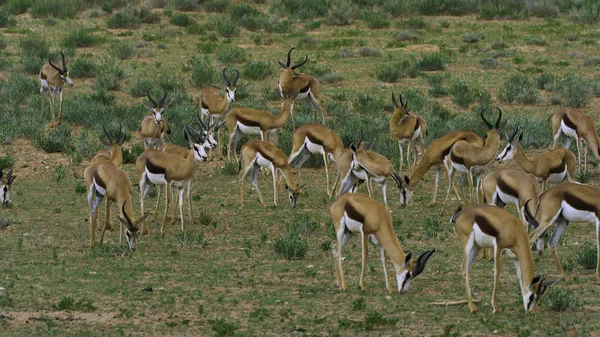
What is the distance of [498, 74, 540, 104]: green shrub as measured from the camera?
21.6 meters

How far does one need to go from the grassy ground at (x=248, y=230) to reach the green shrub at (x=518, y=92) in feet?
0.49

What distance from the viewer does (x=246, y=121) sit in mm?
17094

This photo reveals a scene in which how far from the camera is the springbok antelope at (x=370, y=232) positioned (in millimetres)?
9836

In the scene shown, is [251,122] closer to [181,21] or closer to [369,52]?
[369,52]

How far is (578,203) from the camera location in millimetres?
10406

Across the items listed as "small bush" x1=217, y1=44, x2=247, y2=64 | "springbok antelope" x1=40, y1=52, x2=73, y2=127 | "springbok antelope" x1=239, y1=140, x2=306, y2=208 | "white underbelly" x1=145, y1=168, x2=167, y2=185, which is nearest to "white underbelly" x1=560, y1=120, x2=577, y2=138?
"springbok antelope" x1=239, y1=140, x2=306, y2=208

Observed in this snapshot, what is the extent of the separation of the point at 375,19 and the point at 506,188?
2044cm

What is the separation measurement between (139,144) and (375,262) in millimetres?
7879

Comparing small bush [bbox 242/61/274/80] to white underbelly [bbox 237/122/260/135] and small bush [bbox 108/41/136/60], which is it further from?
white underbelly [bbox 237/122/260/135]

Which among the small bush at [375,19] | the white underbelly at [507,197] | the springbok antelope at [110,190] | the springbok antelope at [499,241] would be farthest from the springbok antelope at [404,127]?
the small bush at [375,19]

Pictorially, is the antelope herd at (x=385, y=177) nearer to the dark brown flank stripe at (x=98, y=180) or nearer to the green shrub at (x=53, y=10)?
the dark brown flank stripe at (x=98, y=180)

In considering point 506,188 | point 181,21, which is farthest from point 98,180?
A: point 181,21

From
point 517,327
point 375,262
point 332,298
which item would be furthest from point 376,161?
point 517,327

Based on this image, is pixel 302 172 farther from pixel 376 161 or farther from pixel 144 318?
pixel 144 318
